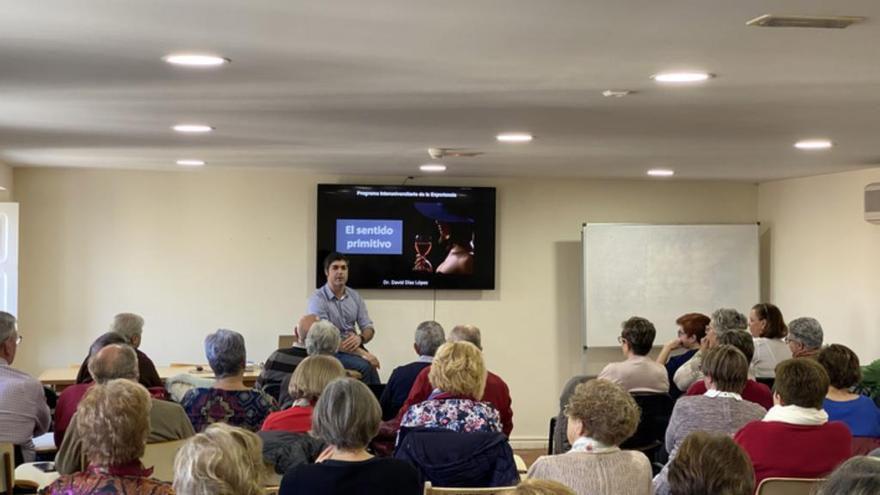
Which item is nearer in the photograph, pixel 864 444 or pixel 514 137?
pixel 864 444

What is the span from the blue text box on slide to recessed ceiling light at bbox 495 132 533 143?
3050 mm

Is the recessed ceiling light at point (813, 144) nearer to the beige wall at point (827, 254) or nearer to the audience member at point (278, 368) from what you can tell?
the beige wall at point (827, 254)

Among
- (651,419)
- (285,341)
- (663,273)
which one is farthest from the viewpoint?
(663,273)

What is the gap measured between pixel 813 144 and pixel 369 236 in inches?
162

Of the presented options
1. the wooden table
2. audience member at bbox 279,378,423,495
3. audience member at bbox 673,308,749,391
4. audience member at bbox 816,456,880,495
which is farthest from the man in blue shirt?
audience member at bbox 816,456,880,495

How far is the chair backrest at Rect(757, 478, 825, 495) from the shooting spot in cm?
352

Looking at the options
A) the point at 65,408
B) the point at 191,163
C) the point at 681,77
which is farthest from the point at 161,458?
the point at 191,163

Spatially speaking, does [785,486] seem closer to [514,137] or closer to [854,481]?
[854,481]

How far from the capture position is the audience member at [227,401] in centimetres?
471

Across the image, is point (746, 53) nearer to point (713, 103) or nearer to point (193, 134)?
point (713, 103)

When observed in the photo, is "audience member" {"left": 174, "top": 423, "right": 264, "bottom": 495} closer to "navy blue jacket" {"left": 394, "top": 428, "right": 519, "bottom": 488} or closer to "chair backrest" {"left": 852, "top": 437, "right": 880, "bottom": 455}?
"navy blue jacket" {"left": 394, "top": 428, "right": 519, "bottom": 488}

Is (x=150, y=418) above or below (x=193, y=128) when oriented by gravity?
below

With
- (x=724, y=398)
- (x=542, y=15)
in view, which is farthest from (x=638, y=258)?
(x=542, y=15)

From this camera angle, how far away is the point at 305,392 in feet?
14.3
